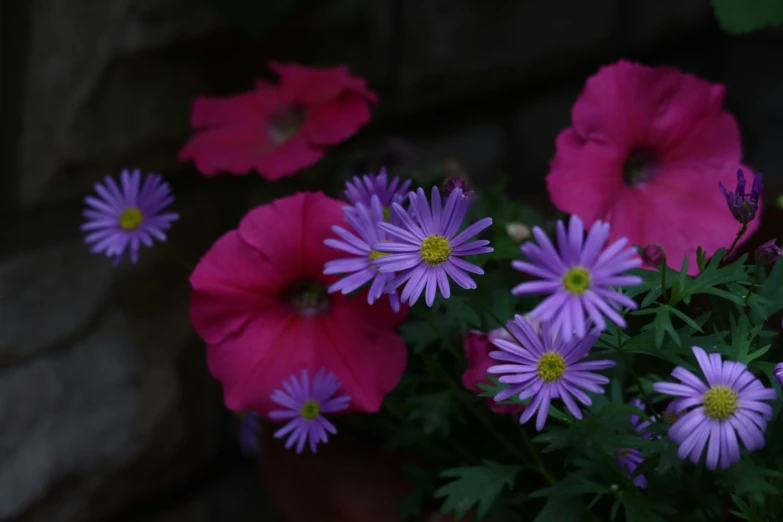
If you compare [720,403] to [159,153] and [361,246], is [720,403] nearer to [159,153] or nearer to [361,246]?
[361,246]

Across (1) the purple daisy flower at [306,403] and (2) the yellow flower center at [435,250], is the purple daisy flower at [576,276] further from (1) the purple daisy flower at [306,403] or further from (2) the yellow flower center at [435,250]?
(1) the purple daisy flower at [306,403]

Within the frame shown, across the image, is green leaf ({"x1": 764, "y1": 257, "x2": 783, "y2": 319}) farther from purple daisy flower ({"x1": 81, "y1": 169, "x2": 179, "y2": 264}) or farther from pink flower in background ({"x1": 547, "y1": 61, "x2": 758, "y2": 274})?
purple daisy flower ({"x1": 81, "y1": 169, "x2": 179, "y2": 264})

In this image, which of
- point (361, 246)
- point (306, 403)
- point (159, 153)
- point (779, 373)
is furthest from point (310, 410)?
point (159, 153)

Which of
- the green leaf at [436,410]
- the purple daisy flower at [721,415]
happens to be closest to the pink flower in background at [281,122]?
the green leaf at [436,410]

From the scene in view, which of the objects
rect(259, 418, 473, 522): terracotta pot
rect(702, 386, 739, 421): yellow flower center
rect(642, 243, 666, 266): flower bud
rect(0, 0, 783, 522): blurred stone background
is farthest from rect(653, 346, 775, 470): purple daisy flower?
rect(0, 0, 783, 522): blurred stone background

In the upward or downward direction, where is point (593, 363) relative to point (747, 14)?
downward

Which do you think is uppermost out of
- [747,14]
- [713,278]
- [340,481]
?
[747,14]
